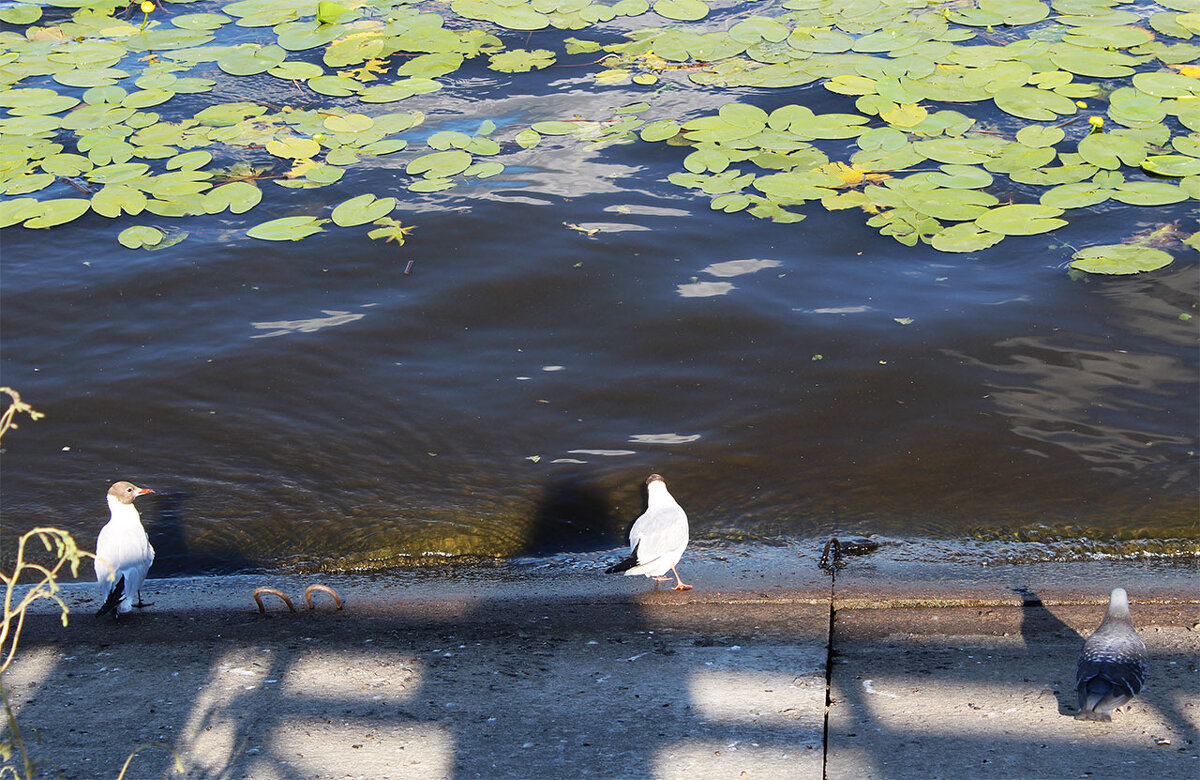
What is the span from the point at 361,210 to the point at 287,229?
15.6 inches

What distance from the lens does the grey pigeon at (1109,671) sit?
240 centimetres

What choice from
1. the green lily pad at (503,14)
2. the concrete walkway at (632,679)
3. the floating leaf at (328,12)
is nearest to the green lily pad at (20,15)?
the floating leaf at (328,12)

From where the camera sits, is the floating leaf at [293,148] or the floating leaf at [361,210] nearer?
the floating leaf at [361,210]

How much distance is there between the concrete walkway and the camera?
2.45m

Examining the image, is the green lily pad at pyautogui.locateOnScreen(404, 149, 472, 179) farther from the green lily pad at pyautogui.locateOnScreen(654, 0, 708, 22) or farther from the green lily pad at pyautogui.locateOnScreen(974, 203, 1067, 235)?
the green lily pad at pyautogui.locateOnScreen(974, 203, 1067, 235)

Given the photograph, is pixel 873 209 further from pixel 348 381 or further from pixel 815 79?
pixel 348 381

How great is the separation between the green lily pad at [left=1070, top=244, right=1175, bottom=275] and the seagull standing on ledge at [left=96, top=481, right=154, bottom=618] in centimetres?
410

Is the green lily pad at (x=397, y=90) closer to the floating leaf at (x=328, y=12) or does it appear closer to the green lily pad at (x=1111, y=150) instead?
the floating leaf at (x=328, y=12)

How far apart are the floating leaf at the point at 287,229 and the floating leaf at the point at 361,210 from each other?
4.1 inches

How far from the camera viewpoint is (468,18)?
7137 mm

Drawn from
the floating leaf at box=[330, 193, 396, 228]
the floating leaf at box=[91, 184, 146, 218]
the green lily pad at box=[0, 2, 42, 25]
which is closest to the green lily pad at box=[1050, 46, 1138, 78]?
the floating leaf at box=[330, 193, 396, 228]

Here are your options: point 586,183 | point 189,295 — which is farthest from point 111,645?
point 586,183

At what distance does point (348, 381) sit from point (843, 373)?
2.14m

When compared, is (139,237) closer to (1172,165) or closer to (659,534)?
(659,534)
